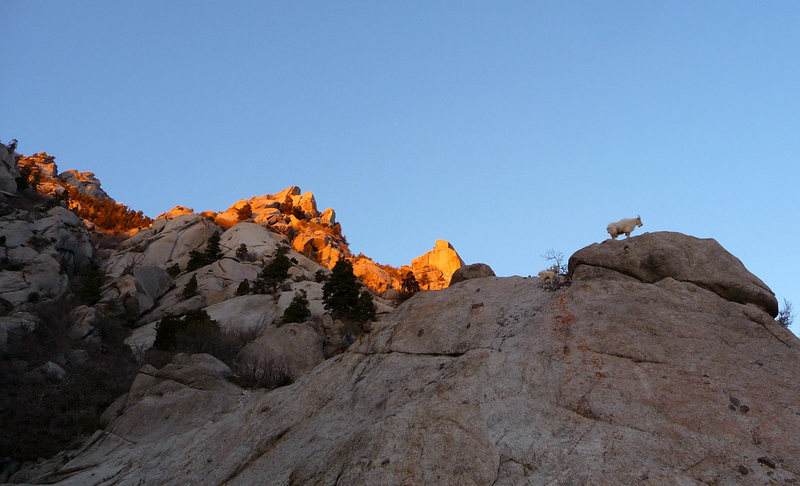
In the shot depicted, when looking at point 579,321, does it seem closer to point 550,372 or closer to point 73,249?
point 550,372

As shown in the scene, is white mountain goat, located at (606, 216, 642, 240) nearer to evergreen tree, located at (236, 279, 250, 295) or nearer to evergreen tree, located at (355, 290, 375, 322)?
evergreen tree, located at (355, 290, 375, 322)

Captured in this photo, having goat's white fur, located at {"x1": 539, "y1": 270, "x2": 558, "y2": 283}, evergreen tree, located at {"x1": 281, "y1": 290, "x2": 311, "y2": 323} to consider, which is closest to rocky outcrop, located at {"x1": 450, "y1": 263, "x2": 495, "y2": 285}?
goat's white fur, located at {"x1": 539, "y1": 270, "x2": 558, "y2": 283}

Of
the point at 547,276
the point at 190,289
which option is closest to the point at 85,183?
the point at 190,289

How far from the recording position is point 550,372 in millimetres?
11859

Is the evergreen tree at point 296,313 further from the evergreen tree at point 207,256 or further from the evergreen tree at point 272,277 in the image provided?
the evergreen tree at point 207,256

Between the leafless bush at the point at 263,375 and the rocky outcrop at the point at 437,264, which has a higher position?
the rocky outcrop at the point at 437,264

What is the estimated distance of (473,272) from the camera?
2033 cm

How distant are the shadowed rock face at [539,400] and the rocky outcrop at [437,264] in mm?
67292

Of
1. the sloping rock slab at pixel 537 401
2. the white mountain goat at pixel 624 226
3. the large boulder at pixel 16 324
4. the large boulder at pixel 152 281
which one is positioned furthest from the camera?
the large boulder at pixel 152 281

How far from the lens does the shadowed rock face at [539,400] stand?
31.6ft

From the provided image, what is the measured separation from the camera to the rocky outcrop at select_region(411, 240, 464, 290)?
→ 85.3 m

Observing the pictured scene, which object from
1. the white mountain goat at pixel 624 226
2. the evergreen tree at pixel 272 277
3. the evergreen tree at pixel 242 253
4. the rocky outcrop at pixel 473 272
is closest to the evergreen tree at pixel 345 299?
the evergreen tree at pixel 272 277

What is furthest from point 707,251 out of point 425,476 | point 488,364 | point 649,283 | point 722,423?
point 425,476

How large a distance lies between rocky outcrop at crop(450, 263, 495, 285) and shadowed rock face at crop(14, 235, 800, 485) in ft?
7.75
